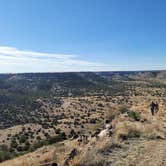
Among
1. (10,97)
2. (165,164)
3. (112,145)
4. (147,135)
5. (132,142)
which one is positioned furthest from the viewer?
(10,97)

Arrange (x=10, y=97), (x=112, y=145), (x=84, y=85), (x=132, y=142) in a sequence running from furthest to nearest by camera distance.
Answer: (x=84, y=85), (x=10, y=97), (x=132, y=142), (x=112, y=145)

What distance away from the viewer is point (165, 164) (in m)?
14.8

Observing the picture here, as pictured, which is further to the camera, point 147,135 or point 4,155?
point 4,155

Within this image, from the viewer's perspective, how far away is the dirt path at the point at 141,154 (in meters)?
15.0

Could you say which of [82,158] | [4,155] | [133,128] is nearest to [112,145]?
[82,158]

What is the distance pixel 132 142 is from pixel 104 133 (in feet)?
9.04

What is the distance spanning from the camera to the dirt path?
Result: 49.1 ft

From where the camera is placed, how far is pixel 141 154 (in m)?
16.3

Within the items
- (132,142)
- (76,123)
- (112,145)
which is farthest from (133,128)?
(76,123)

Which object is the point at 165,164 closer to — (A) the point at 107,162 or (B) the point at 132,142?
(A) the point at 107,162

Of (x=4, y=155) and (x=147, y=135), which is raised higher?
(x=147, y=135)

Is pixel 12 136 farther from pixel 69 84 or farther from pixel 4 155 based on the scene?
pixel 69 84

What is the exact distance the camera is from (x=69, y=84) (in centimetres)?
18338

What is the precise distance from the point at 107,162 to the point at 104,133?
6.42 metres
